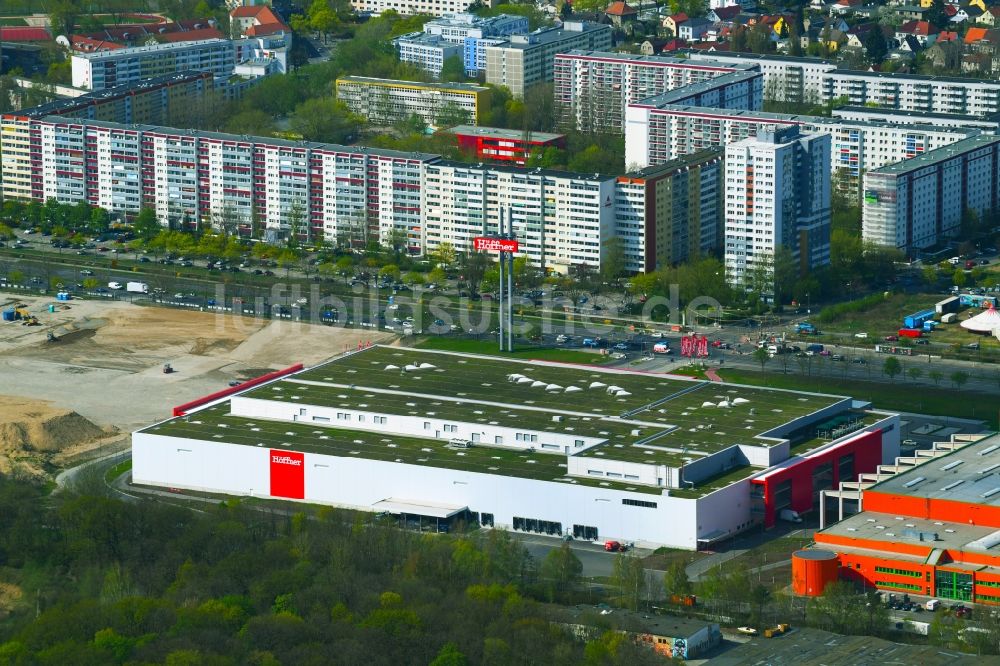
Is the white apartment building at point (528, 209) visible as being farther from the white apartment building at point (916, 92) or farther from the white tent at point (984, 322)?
the white apartment building at point (916, 92)

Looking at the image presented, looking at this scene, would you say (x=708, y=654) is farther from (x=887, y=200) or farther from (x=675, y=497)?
(x=887, y=200)

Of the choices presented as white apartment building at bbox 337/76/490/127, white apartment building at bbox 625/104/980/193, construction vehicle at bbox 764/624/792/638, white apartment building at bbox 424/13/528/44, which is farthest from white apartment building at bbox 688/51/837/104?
construction vehicle at bbox 764/624/792/638

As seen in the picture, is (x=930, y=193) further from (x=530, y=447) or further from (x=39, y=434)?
(x=39, y=434)

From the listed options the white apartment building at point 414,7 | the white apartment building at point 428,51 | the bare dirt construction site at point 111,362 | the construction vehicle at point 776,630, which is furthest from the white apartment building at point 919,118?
the construction vehicle at point 776,630

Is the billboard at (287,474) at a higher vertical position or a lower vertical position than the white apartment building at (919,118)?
lower

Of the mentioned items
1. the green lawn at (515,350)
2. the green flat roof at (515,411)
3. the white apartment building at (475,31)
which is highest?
the white apartment building at (475,31)

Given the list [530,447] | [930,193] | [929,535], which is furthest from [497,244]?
[929,535]
